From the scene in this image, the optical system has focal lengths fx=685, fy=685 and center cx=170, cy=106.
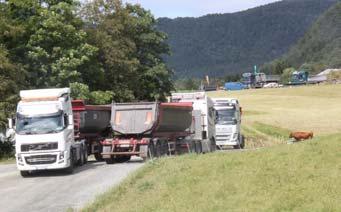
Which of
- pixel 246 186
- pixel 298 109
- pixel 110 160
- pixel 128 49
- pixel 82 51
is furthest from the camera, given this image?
pixel 298 109

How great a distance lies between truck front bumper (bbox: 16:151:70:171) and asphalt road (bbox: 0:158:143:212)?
39 centimetres

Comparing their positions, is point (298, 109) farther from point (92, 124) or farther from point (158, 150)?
point (158, 150)

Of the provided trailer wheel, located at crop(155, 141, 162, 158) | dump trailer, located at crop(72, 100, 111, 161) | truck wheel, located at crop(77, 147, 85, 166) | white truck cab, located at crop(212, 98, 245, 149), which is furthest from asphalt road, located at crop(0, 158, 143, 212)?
white truck cab, located at crop(212, 98, 245, 149)

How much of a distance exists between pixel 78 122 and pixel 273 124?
1597 inches

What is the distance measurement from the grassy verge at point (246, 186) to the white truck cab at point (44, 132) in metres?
7.04

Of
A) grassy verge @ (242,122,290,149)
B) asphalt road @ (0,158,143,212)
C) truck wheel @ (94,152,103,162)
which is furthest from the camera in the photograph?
grassy verge @ (242,122,290,149)

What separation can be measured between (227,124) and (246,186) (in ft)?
110

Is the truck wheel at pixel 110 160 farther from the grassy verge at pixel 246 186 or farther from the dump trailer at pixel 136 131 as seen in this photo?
the grassy verge at pixel 246 186

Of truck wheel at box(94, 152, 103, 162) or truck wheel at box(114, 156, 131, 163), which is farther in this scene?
truck wheel at box(94, 152, 103, 162)

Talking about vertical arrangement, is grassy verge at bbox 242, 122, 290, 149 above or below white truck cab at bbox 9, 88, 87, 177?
below

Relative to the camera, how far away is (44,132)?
25578 millimetres

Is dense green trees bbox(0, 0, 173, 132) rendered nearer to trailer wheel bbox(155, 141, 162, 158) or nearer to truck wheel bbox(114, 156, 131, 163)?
truck wheel bbox(114, 156, 131, 163)

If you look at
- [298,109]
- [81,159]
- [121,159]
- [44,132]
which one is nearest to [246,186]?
[44,132]

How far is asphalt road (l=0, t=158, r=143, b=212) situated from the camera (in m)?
17.0
